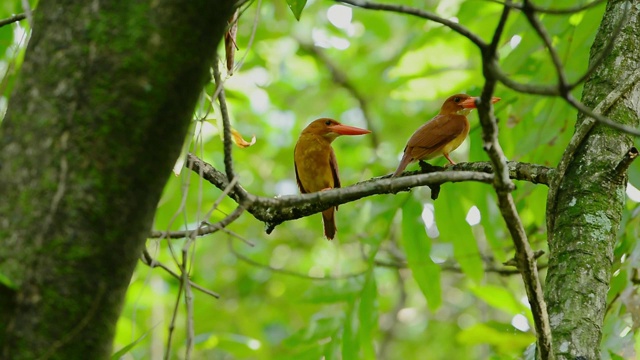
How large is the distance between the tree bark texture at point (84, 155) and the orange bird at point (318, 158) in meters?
3.69

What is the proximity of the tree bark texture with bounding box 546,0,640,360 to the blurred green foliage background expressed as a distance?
2.16 ft

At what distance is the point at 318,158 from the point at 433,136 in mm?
1727

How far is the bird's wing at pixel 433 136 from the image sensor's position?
340 cm

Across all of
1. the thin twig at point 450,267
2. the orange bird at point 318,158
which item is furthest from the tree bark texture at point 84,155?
the orange bird at point 318,158

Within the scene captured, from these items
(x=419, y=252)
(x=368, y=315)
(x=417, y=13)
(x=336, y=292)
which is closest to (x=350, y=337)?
(x=368, y=315)

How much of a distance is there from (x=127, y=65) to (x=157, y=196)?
0.79ft

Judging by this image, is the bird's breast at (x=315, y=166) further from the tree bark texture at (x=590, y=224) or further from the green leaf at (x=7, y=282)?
the green leaf at (x=7, y=282)

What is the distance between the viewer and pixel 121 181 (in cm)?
130

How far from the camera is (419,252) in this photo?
3.66 metres

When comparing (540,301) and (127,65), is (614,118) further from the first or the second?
(127,65)

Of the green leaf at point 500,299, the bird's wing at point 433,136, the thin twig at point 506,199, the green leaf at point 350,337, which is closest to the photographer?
the thin twig at point 506,199

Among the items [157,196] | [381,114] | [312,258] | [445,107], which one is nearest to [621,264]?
[445,107]

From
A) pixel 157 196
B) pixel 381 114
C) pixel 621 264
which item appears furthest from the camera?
pixel 381 114

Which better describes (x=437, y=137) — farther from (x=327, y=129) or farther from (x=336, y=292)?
(x=327, y=129)
